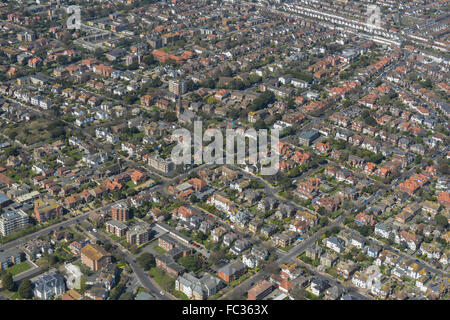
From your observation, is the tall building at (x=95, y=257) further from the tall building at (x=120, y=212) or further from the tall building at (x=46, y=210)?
the tall building at (x=46, y=210)

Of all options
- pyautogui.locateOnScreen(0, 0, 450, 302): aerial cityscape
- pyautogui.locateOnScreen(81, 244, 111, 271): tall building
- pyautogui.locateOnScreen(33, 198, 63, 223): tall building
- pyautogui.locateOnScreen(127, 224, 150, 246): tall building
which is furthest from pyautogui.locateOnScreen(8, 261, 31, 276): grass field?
pyautogui.locateOnScreen(127, 224, 150, 246): tall building

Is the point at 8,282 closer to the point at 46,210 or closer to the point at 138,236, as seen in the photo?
the point at 46,210

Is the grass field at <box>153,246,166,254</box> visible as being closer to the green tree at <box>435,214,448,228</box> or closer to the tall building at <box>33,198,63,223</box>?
the tall building at <box>33,198,63,223</box>

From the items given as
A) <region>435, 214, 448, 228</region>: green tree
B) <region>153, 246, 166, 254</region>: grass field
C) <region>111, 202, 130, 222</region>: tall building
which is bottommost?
<region>153, 246, 166, 254</region>: grass field

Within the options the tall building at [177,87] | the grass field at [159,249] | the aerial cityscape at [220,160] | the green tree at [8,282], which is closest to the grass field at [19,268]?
the aerial cityscape at [220,160]

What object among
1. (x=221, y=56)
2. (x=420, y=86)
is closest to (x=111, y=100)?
(x=221, y=56)
